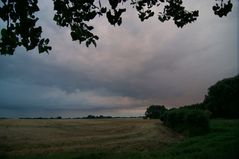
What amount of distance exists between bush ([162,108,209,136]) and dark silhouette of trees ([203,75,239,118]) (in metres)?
26.2

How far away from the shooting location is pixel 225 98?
74625 mm

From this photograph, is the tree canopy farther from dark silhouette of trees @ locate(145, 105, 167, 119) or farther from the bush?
dark silhouette of trees @ locate(145, 105, 167, 119)

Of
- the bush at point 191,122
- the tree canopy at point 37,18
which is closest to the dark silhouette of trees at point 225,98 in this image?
the bush at point 191,122

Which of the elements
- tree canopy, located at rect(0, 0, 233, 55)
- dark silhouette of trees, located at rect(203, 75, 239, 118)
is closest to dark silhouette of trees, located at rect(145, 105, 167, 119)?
dark silhouette of trees, located at rect(203, 75, 239, 118)

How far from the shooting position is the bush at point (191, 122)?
45.3 m

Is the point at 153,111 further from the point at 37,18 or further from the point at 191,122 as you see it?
the point at 37,18

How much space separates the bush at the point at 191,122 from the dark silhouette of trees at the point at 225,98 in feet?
86.1

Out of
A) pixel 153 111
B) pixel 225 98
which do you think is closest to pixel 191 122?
pixel 225 98

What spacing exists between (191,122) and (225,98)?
30.1 m

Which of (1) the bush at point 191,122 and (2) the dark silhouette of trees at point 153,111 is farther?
(2) the dark silhouette of trees at point 153,111

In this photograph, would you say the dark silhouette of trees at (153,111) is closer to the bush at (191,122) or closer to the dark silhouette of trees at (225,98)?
the dark silhouette of trees at (225,98)

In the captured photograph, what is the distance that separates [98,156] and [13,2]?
1426 cm

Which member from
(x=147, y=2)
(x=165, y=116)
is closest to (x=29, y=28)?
(x=147, y=2)

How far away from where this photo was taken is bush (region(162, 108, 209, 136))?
45.3 meters
